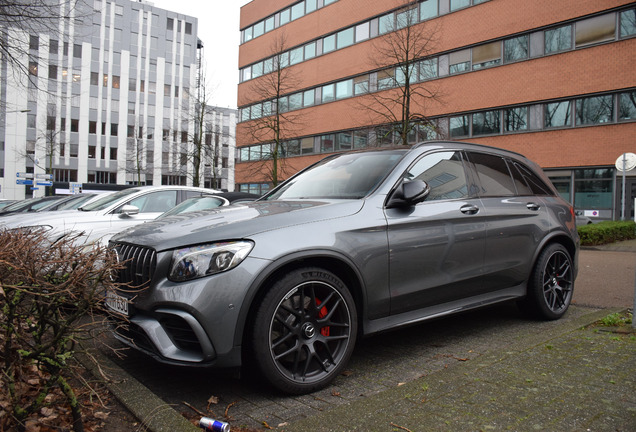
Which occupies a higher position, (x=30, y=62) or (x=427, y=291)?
(x=30, y=62)

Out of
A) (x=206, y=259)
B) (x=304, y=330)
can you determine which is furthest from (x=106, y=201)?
(x=304, y=330)

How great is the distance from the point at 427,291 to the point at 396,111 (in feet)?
82.2

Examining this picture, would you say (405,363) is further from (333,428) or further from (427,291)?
(333,428)

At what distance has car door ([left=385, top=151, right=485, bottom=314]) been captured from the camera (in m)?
3.55

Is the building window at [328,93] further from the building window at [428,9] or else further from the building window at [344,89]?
the building window at [428,9]

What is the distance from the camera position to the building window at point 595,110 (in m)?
20.8

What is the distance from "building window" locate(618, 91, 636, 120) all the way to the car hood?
2139 centimetres

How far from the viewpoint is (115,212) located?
7266mm

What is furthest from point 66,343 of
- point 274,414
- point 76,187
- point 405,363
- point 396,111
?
point 76,187

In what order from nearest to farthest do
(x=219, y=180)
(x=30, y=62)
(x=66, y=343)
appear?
(x=66, y=343)
(x=30, y=62)
(x=219, y=180)

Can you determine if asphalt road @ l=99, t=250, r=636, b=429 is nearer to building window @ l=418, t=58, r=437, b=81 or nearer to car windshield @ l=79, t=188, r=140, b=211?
car windshield @ l=79, t=188, r=140, b=211

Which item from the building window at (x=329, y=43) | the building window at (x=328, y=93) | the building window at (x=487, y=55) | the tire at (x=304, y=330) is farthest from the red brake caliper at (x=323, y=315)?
the building window at (x=329, y=43)

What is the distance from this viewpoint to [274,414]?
2.77 meters

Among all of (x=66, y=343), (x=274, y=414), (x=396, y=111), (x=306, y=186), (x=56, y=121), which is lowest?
(x=274, y=414)
